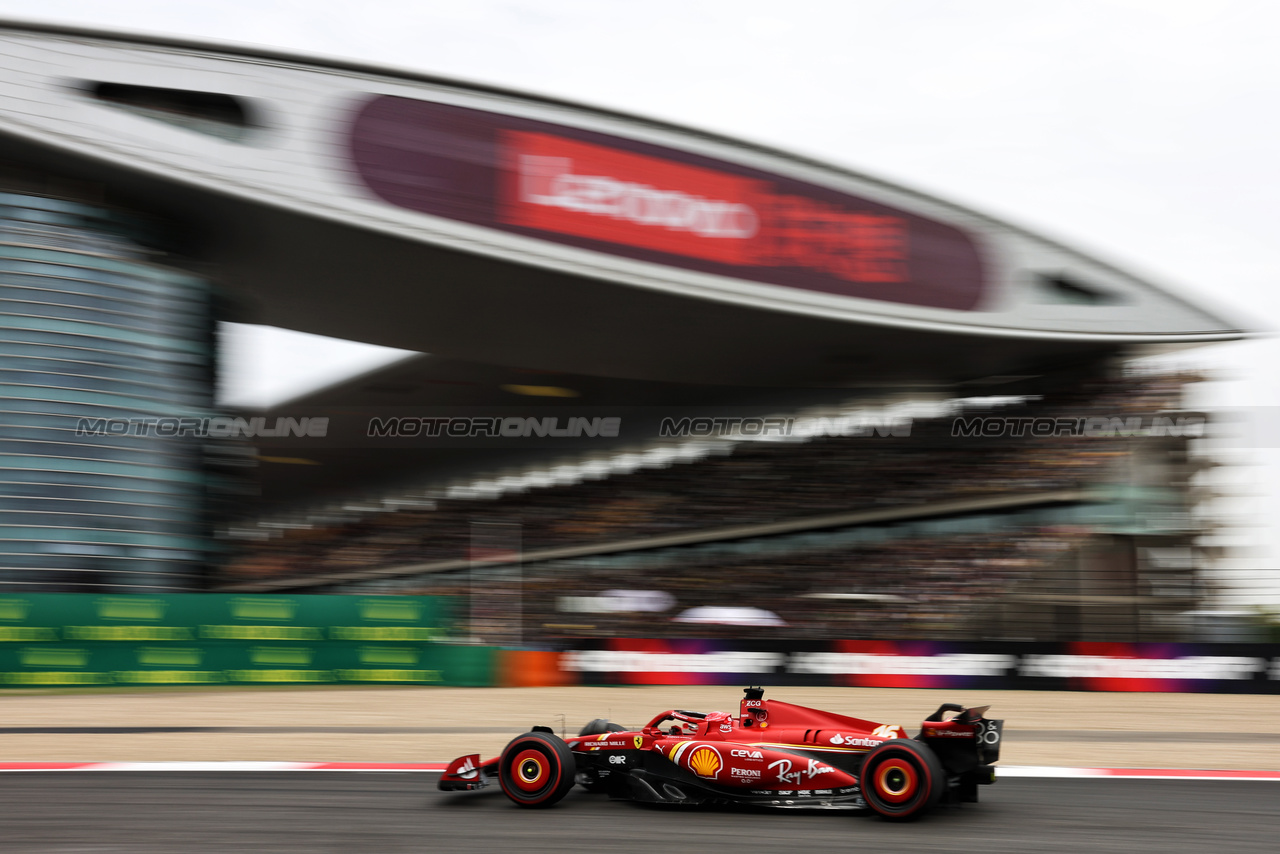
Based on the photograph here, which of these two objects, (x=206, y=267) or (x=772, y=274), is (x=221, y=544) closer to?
(x=206, y=267)

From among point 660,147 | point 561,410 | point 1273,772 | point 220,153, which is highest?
point 660,147

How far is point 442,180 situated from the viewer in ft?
53.3

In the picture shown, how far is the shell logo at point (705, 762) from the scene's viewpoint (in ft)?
17.3

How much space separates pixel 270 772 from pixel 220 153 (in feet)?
36.6

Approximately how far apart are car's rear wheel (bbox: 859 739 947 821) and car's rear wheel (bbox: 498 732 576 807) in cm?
149

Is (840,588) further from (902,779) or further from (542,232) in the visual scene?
(902,779)

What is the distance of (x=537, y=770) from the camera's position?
17.7 feet

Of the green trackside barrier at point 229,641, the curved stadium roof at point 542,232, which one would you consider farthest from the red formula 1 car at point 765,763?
the curved stadium roof at point 542,232

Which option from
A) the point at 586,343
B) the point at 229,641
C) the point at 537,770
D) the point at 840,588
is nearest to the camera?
the point at 537,770

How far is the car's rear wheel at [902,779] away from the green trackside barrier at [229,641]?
8.76 m

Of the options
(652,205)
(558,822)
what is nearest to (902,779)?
(558,822)

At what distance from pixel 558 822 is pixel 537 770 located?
38cm

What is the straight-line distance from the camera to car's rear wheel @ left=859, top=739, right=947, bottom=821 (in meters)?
4.90

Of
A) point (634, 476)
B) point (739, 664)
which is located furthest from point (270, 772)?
point (634, 476)
